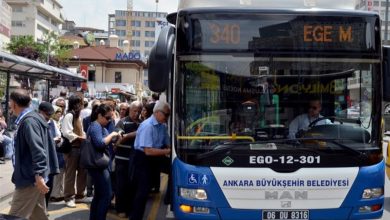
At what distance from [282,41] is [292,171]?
144cm

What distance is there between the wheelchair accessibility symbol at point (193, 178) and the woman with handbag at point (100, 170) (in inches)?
56.4

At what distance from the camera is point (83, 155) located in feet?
21.8

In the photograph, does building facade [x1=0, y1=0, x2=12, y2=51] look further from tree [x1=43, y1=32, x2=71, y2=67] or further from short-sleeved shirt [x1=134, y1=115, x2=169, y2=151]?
short-sleeved shirt [x1=134, y1=115, x2=169, y2=151]

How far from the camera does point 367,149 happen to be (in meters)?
5.83

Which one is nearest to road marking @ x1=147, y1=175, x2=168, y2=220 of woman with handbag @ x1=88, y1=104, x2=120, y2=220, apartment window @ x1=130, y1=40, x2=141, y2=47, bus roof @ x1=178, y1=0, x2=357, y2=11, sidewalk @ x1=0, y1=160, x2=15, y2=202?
woman with handbag @ x1=88, y1=104, x2=120, y2=220

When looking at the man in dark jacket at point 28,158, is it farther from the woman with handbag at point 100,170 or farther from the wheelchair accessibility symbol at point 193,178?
the wheelchair accessibility symbol at point 193,178

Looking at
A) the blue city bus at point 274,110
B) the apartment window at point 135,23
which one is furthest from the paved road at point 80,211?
the apartment window at point 135,23

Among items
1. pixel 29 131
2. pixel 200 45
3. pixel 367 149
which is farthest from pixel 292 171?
pixel 29 131

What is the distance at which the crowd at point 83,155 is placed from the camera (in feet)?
17.6

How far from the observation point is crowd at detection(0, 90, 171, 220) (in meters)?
5.36

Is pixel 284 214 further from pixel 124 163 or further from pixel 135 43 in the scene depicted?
pixel 135 43

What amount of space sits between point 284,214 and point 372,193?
1038mm

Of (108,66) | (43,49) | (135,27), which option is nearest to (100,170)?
(43,49)

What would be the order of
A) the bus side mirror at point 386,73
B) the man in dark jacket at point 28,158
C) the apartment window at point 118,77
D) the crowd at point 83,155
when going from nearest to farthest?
the man in dark jacket at point 28,158 < the crowd at point 83,155 < the bus side mirror at point 386,73 < the apartment window at point 118,77
